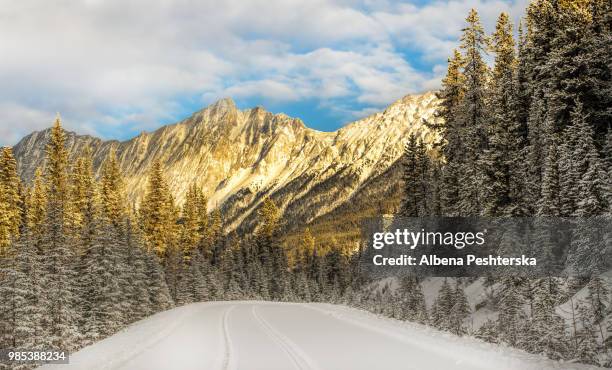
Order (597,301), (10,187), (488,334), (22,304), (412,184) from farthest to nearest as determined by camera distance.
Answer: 1. (10,187)
2. (412,184)
3. (22,304)
4. (488,334)
5. (597,301)

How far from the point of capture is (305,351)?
17.2m

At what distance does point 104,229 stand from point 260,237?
58.3 meters

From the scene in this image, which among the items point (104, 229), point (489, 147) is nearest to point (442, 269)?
point (489, 147)

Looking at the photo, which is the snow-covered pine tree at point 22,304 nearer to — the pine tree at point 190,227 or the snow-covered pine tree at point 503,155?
the snow-covered pine tree at point 503,155

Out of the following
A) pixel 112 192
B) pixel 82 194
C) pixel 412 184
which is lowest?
pixel 82 194

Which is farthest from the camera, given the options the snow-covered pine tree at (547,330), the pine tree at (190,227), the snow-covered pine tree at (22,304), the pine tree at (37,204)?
the pine tree at (190,227)

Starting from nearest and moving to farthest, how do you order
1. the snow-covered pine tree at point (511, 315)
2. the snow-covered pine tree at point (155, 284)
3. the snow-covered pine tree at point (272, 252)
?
the snow-covered pine tree at point (511, 315) < the snow-covered pine tree at point (155, 284) < the snow-covered pine tree at point (272, 252)

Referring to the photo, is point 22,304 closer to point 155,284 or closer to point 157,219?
point 155,284

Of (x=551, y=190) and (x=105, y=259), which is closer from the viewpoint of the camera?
(x=551, y=190)

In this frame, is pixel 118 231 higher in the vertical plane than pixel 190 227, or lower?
lower

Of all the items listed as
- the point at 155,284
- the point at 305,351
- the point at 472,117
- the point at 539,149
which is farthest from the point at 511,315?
the point at 155,284

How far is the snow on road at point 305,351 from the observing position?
14.4m

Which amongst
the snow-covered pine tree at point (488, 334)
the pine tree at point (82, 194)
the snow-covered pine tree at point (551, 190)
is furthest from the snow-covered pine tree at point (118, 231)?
the snow-covered pine tree at point (551, 190)

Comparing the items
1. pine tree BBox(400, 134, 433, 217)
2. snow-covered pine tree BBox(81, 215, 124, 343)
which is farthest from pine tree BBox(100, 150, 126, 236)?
pine tree BBox(400, 134, 433, 217)
